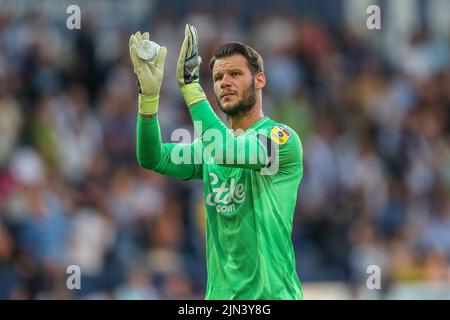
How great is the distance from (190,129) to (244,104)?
8.00 meters

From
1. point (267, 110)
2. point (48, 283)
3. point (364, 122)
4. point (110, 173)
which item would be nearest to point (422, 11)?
point (364, 122)

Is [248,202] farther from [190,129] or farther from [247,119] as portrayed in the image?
[190,129]

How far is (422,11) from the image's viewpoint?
1855cm

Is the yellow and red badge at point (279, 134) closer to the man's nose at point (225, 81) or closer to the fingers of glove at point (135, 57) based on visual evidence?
the man's nose at point (225, 81)

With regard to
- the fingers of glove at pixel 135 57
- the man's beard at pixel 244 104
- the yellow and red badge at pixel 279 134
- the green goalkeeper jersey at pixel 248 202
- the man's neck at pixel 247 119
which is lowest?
the green goalkeeper jersey at pixel 248 202

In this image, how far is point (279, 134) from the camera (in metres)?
7.10

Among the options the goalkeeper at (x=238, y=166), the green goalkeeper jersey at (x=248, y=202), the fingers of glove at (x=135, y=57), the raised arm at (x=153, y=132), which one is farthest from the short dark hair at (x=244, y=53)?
the fingers of glove at (x=135, y=57)

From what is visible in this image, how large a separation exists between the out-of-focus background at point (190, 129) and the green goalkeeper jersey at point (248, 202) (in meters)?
5.01

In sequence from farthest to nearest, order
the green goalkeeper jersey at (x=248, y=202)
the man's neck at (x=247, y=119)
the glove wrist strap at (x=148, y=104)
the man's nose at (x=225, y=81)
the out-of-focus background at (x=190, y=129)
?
the out-of-focus background at (x=190, y=129), the man's neck at (x=247, y=119), the man's nose at (x=225, y=81), the glove wrist strap at (x=148, y=104), the green goalkeeper jersey at (x=248, y=202)

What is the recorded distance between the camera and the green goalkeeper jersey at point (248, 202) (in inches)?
269

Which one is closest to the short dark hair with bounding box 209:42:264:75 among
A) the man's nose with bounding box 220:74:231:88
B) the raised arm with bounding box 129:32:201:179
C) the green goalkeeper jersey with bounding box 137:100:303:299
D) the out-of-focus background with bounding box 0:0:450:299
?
the man's nose with bounding box 220:74:231:88

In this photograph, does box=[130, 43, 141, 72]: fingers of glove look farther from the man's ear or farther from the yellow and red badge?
the yellow and red badge
